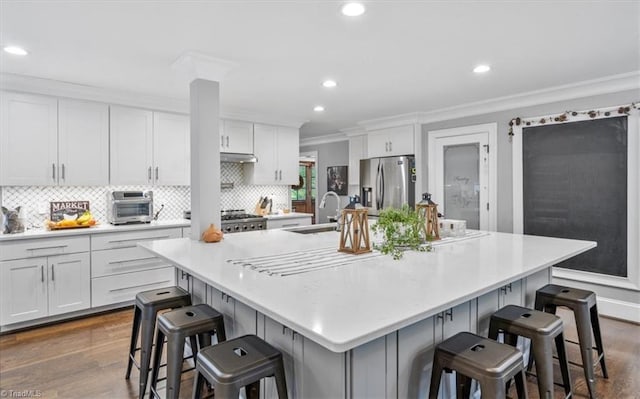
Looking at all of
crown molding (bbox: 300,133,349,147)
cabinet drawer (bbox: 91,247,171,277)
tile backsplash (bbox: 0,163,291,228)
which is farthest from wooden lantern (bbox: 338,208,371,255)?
crown molding (bbox: 300,133,349,147)

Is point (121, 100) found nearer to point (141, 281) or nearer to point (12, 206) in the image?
point (12, 206)

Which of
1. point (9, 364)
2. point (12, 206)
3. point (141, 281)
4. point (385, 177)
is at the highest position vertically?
point (385, 177)

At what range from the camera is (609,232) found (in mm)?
3625

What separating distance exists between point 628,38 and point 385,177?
3.24 meters

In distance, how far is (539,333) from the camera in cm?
175

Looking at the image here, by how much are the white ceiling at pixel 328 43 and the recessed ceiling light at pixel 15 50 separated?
8 cm

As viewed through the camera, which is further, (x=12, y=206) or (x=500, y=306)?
(x=12, y=206)

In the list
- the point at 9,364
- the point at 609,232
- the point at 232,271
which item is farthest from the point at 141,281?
the point at 609,232

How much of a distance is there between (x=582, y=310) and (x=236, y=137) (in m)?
4.11

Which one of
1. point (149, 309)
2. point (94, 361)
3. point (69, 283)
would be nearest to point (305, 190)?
point (69, 283)

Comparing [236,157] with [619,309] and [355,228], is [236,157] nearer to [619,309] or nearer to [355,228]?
[355,228]

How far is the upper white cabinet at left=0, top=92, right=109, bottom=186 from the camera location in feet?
11.2

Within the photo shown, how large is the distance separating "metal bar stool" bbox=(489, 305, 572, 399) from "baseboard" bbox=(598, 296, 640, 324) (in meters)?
2.14

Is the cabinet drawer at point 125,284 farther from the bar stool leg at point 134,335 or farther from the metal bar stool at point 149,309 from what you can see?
the metal bar stool at point 149,309
